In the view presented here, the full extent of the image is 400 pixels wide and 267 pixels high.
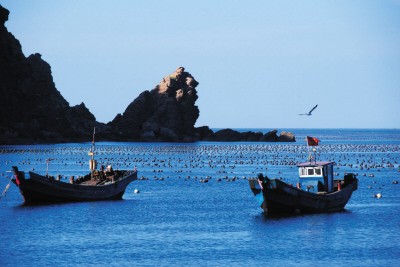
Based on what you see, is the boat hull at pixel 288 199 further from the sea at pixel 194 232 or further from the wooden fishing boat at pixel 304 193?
A: the sea at pixel 194 232

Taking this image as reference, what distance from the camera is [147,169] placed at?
148125mm

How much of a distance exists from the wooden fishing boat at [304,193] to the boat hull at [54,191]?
18.8 metres

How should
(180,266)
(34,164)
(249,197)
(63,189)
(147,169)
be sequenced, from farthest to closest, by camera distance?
(34,164) → (147,169) → (249,197) → (63,189) → (180,266)

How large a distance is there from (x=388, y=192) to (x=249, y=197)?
16215 mm

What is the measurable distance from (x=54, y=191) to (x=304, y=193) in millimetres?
24149

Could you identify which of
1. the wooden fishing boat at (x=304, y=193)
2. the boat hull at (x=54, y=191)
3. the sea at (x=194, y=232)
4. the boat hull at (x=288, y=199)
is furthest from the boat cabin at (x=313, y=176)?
the boat hull at (x=54, y=191)

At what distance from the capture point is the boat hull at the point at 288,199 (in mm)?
68562

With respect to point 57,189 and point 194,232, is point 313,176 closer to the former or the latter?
point 194,232

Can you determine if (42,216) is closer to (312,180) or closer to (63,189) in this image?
(63,189)

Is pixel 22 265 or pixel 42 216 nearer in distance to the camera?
pixel 22 265

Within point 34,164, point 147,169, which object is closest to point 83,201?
point 147,169

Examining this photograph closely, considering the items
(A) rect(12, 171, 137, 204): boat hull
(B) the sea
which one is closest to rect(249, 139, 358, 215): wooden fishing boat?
(B) the sea

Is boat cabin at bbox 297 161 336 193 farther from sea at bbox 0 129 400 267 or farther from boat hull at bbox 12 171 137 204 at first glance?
boat hull at bbox 12 171 137 204

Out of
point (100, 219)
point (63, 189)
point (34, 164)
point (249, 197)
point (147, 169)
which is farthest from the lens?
point (34, 164)
